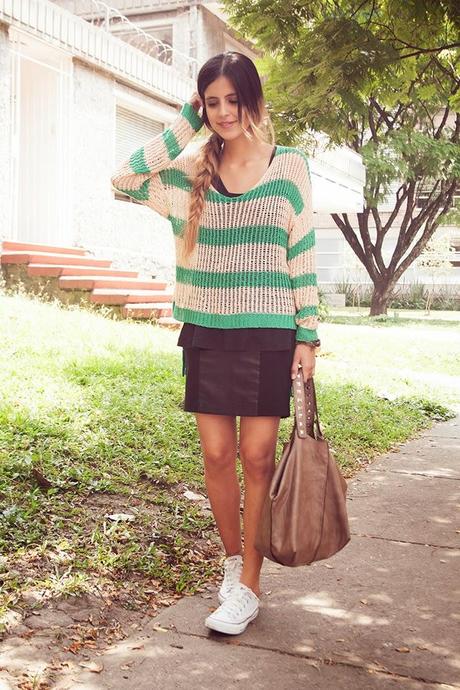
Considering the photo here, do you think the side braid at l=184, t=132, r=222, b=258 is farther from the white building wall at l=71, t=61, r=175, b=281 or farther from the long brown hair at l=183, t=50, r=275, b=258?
the white building wall at l=71, t=61, r=175, b=281

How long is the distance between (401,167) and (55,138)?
11.5 m

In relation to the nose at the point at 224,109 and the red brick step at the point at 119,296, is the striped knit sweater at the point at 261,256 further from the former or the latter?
the red brick step at the point at 119,296

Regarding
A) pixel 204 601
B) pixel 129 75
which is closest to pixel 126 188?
pixel 204 601

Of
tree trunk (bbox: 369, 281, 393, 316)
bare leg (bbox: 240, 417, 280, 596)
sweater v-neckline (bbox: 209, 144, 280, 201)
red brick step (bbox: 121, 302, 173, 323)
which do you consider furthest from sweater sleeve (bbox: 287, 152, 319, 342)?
tree trunk (bbox: 369, 281, 393, 316)

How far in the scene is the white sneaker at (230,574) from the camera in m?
3.41

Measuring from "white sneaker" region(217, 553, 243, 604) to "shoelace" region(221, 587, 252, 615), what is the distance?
0.08 meters

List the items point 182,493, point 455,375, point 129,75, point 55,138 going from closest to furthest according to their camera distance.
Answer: point 182,493
point 455,375
point 55,138
point 129,75

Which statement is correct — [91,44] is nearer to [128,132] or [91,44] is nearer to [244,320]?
[128,132]

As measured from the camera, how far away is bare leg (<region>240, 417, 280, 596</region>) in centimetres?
331

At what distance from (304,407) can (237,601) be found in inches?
30.2

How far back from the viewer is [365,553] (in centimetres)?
423

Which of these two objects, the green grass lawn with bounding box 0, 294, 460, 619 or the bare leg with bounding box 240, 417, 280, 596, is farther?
the green grass lawn with bounding box 0, 294, 460, 619

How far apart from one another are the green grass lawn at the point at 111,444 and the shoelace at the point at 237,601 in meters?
0.45

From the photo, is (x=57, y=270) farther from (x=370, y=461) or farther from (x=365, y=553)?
(x=365, y=553)
